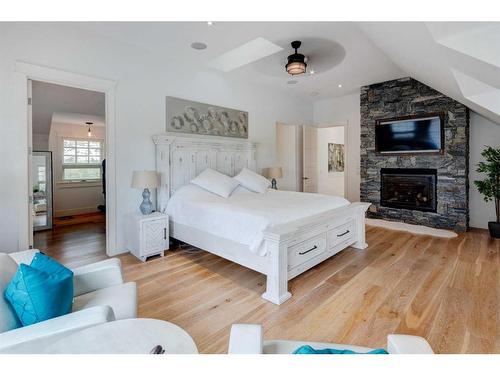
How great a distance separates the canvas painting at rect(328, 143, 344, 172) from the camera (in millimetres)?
7913

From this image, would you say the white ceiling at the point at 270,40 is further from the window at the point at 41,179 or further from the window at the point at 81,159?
the window at the point at 81,159

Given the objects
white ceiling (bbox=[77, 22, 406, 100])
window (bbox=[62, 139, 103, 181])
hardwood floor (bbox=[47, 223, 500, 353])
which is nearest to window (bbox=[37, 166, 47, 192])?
window (bbox=[62, 139, 103, 181])

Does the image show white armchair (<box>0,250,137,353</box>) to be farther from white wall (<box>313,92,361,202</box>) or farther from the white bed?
white wall (<box>313,92,361,202</box>)

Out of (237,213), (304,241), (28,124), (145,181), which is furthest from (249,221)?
(28,124)

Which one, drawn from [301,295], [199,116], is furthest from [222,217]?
[199,116]

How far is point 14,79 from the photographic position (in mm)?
2570

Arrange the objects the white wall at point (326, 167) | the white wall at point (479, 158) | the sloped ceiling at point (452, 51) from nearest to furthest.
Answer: the sloped ceiling at point (452, 51), the white wall at point (479, 158), the white wall at point (326, 167)

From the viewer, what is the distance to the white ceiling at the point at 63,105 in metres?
3.99

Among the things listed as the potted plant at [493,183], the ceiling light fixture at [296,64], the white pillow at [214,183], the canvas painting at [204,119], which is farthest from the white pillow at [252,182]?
the potted plant at [493,183]

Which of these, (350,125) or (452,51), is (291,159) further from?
(452,51)

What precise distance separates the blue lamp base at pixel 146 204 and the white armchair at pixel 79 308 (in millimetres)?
1672

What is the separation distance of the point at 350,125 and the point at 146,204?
187 inches

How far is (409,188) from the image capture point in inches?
192
